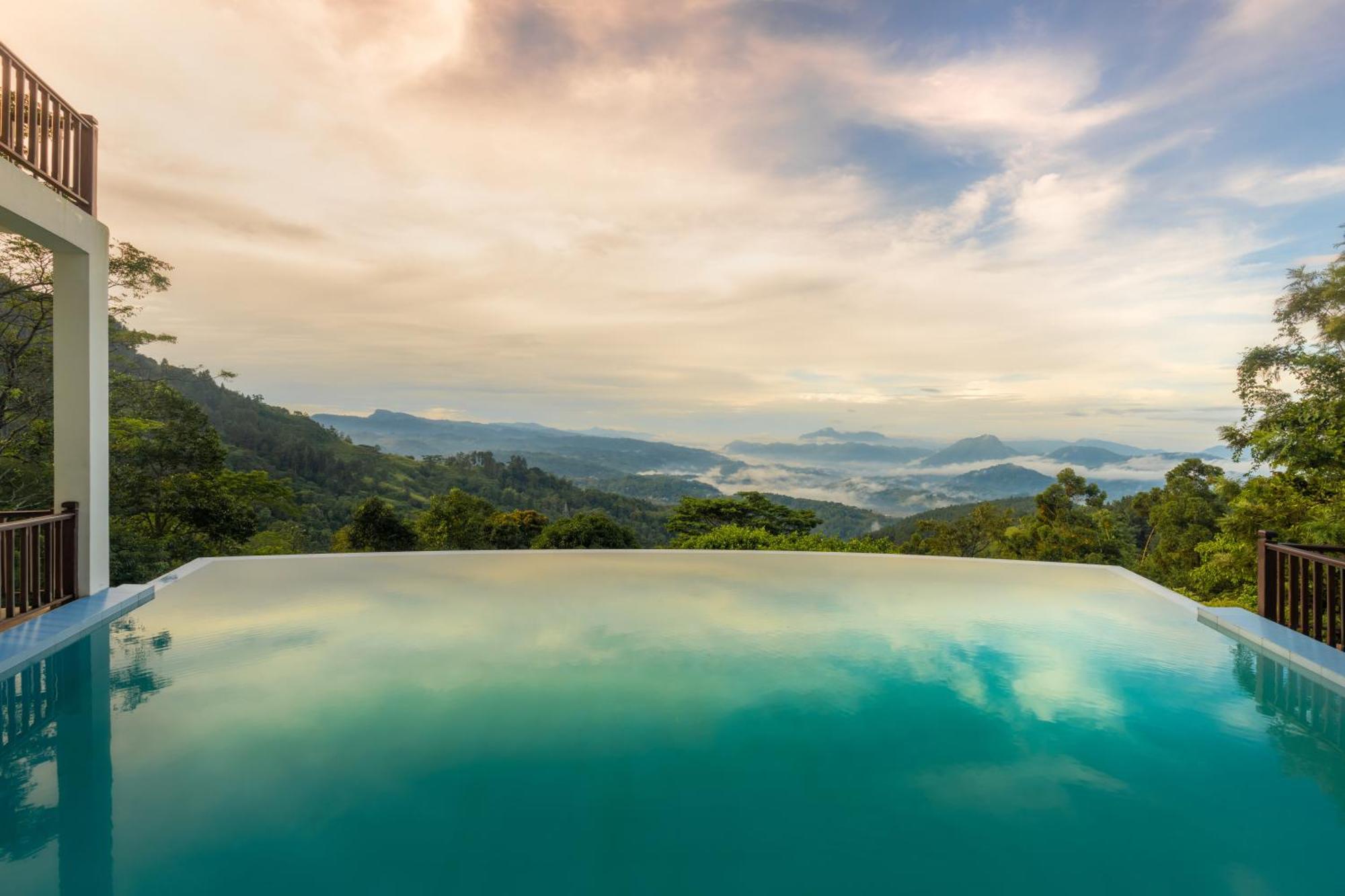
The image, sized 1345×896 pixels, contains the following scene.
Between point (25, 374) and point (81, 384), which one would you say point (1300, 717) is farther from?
point (25, 374)

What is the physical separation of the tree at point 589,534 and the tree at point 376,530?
3.15m

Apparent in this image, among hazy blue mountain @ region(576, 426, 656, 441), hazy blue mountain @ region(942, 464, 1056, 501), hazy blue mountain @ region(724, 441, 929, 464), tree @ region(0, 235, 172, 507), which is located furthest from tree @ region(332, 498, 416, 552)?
hazy blue mountain @ region(576, 426, 656, 441)

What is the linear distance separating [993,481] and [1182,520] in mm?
15488

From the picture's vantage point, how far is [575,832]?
2.20 meters

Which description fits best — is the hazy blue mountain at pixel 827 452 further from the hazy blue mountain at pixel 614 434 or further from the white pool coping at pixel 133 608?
the white pool coping at pixel 133 608

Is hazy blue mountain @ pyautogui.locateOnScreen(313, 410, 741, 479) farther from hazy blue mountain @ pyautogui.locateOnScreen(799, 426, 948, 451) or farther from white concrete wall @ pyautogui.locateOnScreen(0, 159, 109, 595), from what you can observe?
white concrete wall @ pyautogui.locateOnScreen(0, 159, 109, 595)

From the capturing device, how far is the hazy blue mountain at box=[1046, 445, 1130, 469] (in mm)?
24019

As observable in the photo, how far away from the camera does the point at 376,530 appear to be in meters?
13.7

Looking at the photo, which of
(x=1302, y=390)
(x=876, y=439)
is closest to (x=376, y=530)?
(x=1302, y=390)

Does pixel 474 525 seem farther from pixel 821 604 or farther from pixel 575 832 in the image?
pixel 575 832

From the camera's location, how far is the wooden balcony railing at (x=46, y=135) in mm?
4152

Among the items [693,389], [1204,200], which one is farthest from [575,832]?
[693,389]

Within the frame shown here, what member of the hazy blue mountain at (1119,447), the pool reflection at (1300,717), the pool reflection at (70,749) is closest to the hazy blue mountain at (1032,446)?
the hazy blue mountain at (1119,447)

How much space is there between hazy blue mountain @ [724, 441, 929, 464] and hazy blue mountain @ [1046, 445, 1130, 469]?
8.74m
